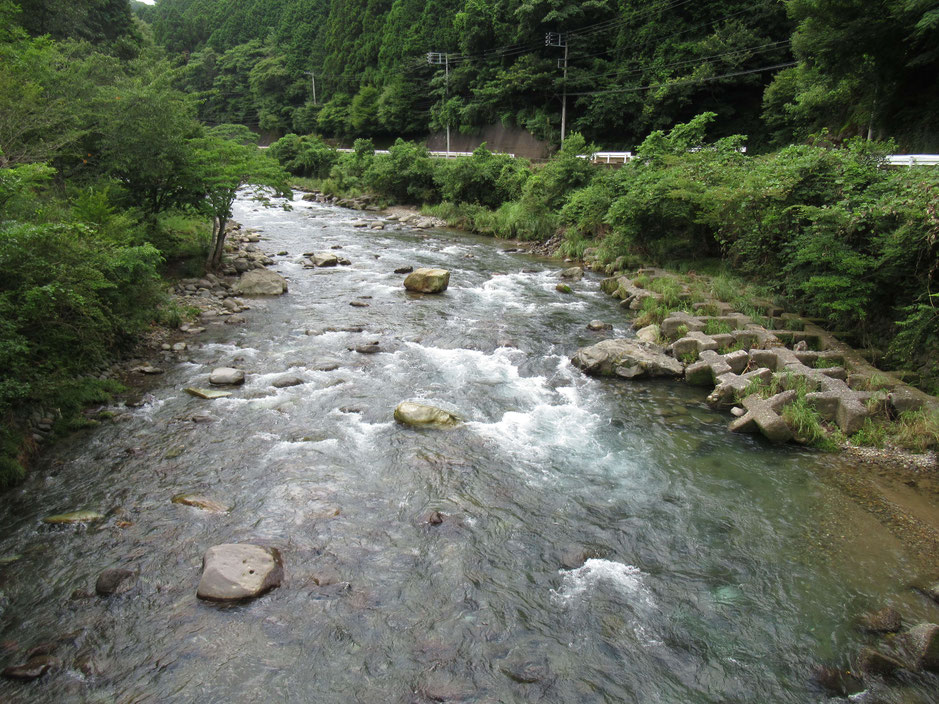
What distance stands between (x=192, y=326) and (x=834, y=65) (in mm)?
21166

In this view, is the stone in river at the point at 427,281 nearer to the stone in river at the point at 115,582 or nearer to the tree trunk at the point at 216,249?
the tree trunk at the point at 216,249

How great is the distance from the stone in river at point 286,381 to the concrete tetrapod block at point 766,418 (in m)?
7.77

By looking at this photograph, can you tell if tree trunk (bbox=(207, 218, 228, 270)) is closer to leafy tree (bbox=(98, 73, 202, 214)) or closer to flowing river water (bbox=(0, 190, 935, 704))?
leafy tree (bbox=(98, 73, 202, 214))

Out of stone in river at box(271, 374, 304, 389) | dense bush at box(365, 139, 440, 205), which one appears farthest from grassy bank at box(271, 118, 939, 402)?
stone in river at box(271, 374, 304, 389)

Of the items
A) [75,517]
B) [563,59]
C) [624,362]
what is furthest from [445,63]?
[75,517]

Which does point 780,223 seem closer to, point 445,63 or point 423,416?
point 423,416

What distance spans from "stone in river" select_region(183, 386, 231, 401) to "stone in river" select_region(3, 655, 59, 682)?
17.9ft

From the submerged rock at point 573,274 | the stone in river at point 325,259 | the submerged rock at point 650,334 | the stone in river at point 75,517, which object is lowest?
the stone in river at point 75,517

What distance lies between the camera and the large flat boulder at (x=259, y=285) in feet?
55.0

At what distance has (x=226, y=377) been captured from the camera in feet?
34.9

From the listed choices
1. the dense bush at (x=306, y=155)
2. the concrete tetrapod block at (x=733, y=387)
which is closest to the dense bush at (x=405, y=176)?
the dense bush at (x=306, y=155)

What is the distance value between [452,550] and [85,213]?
10.8m

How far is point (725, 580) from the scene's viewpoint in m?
5.97

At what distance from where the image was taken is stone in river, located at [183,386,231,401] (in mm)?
10047
